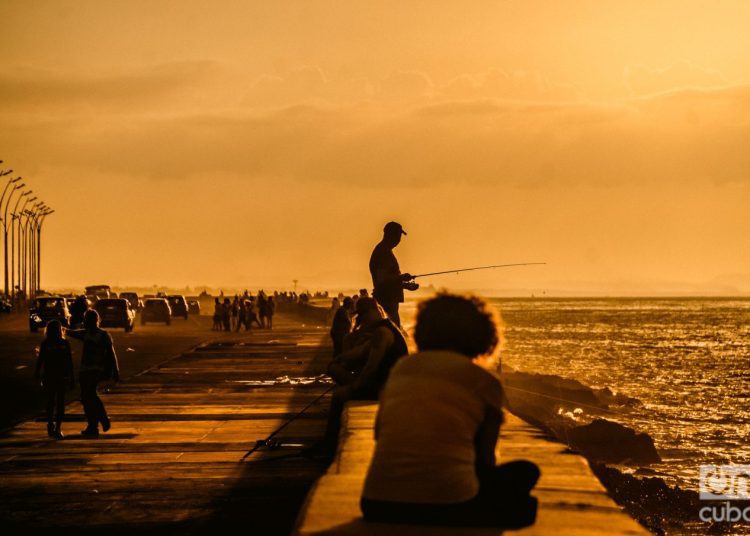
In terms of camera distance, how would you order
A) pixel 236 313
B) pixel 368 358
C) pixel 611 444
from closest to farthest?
pixel 368 358 < pixel 611 444 < pixel 236 313

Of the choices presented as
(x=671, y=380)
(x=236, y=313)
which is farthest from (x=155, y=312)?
(x=671, y=380)

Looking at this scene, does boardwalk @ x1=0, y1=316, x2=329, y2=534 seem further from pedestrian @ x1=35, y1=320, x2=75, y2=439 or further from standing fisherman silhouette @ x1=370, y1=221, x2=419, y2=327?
standing fisherman silhouette @ x1=370, y1=221, x2=419, y2=327

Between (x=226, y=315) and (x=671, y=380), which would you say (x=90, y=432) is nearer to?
(x=226, y=315)

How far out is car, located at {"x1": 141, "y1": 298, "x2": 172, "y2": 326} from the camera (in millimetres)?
64438

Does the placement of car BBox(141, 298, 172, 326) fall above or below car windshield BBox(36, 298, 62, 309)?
below

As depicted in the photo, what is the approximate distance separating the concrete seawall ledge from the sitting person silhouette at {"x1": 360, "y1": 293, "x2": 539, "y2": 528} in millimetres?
133

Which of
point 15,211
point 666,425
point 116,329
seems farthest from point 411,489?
point 15,211

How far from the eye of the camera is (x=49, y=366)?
1359 cm

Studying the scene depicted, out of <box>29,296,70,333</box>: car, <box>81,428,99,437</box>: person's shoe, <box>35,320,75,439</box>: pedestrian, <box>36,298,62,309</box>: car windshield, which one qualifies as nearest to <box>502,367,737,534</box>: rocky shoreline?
<box>81,428,99,437</box>: person's shoe

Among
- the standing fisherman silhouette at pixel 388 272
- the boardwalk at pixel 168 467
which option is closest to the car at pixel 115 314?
the boardwalk at pixel 168 467

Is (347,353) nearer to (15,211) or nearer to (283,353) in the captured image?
(283,353)

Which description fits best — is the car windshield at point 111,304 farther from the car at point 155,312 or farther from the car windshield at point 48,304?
the car at point 155,312

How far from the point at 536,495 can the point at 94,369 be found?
8.06m

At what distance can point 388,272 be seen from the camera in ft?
44.2
